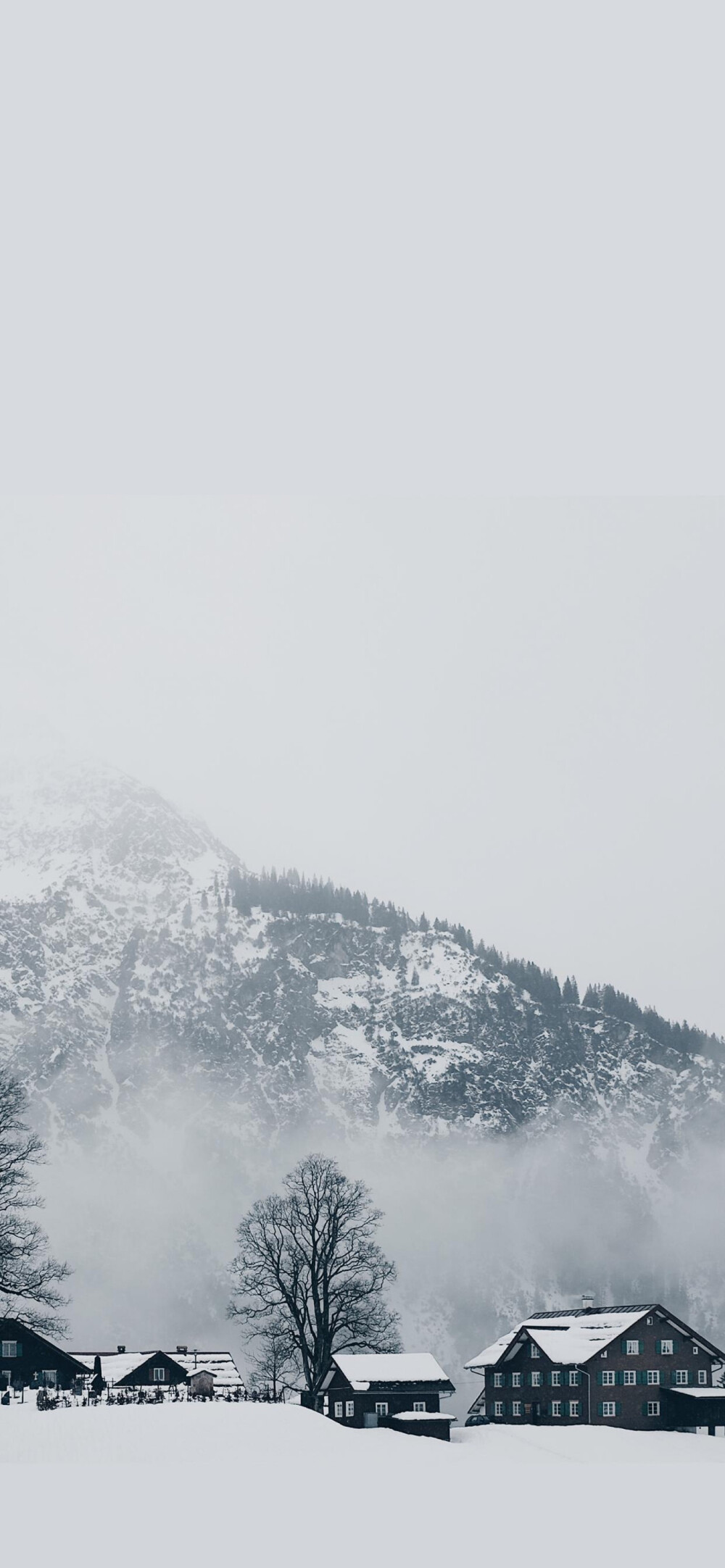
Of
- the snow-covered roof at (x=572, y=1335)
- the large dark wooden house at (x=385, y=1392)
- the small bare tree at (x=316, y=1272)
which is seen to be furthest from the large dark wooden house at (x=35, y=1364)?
the snow-covered roof at (x=572, y=1335)

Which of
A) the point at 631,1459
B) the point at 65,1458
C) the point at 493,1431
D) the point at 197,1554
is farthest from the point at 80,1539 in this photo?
the point at 493,1431

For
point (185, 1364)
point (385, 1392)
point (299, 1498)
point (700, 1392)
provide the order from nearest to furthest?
point (299, 1498) < point (385, 1392) < point (700, 1392) < point (185, 1364)

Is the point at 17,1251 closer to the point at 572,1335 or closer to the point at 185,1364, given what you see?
the point at 185,1364

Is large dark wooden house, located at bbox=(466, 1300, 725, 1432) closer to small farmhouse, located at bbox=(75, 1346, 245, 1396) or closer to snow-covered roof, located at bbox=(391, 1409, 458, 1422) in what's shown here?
snow-covered roof, located at bbox=(391, 1409, 458, 1422)

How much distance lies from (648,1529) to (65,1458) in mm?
19665

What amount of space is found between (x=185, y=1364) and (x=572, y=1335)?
22.8 meters

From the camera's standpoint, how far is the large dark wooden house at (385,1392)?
8181cm

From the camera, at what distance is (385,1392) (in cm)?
8425

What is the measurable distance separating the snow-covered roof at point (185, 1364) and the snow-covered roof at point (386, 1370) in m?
5.77

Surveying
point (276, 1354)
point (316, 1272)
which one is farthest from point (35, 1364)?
point (316, 1272)

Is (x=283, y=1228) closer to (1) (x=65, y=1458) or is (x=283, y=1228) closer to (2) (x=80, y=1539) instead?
(1) (x=65, y=1458)

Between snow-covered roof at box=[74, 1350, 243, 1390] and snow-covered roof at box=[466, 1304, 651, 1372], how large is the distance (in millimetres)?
17020

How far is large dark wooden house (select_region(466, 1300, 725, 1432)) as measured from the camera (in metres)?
90.9

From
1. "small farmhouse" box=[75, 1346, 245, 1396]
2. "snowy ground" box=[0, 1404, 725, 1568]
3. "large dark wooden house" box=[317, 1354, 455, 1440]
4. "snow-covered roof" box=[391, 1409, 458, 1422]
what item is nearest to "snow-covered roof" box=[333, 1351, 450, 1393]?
"large dark wooden house" box=[317, 1354, 455, 1440]
